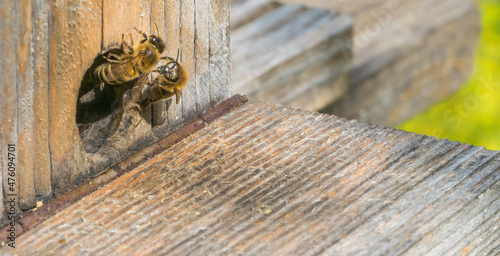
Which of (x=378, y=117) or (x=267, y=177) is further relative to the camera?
(x=378, y=117)

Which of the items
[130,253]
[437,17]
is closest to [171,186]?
[130,253]

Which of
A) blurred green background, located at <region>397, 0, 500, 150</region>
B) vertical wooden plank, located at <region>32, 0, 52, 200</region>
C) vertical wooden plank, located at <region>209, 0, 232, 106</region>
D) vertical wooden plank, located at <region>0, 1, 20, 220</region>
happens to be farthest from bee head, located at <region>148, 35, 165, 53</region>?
blurred green background, located at <region>397, 0, 500, 150</region>

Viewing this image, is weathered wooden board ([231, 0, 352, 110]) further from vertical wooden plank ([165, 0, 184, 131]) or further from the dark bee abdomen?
the dark bee abdomen

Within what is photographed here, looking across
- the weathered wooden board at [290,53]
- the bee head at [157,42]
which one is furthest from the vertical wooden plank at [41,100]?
the weathered wooden board at [290,53]

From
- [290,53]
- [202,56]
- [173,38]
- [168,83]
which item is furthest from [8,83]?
[290,53]

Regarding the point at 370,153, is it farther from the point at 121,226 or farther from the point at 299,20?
the point at 299,20

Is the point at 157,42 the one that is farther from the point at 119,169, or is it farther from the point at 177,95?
the point at 119,169

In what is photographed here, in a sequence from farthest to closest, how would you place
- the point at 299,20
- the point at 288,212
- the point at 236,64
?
the point at 299,20 → the point at 236,64 → the point at 288,212
